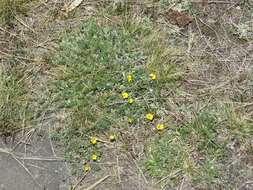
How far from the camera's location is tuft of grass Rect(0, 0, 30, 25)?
125 inches

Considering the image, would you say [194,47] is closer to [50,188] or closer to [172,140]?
[172,140]

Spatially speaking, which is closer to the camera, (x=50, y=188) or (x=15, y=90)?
(x=50, y=188)

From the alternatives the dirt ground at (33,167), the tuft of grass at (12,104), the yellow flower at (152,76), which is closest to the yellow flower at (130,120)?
the yellow flower at (152,76)

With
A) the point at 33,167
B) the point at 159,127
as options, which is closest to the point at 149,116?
the point at 159,127

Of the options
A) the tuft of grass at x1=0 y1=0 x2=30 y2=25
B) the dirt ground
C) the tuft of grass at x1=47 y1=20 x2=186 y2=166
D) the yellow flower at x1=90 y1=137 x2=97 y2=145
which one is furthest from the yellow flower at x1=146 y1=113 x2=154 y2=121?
the tuft of grass at x1=0 y1=0 x2=30 y2=25

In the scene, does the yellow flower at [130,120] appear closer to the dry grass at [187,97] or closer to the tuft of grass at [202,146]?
the dry grass at [187,97]

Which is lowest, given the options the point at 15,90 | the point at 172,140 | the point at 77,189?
the point at 77,189

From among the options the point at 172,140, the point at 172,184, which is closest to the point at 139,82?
the point at 172,140

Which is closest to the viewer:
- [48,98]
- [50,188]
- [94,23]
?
[50,188]

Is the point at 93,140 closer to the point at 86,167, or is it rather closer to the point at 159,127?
the point at 86,167

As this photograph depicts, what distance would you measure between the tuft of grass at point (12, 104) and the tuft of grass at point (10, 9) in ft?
1.26

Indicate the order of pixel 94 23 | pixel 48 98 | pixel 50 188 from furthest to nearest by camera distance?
pixel 94 23
pixel 48 98
pixel 50 188

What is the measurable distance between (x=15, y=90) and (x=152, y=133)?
33.0 inches

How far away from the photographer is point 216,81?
304 centimetres
